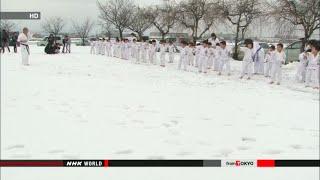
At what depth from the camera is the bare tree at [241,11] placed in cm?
2908

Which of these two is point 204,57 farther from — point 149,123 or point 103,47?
point 103,47

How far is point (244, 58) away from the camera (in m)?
17.1

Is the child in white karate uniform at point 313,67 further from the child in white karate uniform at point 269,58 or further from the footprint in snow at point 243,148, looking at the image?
the footprint in snow at point 243,148

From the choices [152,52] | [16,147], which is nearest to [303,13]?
[152,52]

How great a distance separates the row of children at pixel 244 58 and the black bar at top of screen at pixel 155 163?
10663 mm

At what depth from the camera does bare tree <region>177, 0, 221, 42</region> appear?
111ft

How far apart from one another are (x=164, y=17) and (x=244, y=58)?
1083 inches

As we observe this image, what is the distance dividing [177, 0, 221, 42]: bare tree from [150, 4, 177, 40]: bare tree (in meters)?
1.39

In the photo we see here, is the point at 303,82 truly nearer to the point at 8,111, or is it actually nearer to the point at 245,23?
the point at 8,111


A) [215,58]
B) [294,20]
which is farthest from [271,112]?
[294,20]

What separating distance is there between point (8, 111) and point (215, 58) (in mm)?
12923

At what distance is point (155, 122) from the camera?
7.22 m

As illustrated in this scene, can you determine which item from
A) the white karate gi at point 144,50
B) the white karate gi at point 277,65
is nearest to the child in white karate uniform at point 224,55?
the white karate gi at point 277,65
